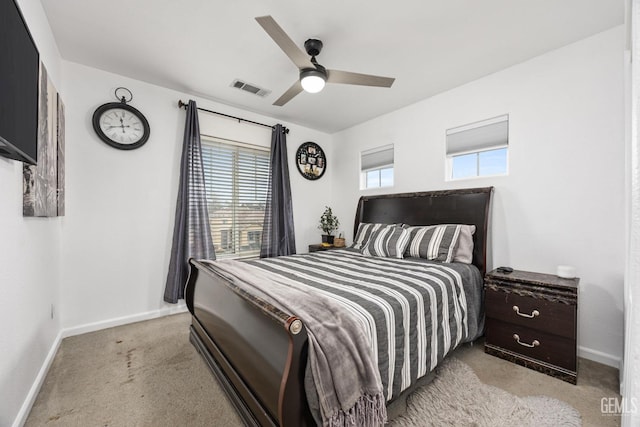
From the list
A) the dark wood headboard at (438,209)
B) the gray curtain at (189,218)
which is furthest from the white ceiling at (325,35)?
the dark wood headboard at (438,209)

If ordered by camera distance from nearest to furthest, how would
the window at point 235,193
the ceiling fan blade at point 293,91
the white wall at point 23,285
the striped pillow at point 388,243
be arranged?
1. the white wall at point 23,285
2. the ceiling fan blade at point 293,91
3. the striped pillow at point 388,243
4. the window at point 235,193

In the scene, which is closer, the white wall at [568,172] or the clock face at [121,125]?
the white wall at [568,172]

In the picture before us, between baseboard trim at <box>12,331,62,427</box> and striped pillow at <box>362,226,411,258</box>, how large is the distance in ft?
9.57

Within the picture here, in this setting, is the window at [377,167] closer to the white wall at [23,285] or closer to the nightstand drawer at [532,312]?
the nightstand drawer at [532,312]

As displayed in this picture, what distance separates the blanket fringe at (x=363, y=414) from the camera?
111cm

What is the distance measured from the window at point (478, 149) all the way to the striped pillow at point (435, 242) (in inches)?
29.9

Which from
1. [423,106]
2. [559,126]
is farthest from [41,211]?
[559,126]

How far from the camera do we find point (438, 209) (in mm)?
3176

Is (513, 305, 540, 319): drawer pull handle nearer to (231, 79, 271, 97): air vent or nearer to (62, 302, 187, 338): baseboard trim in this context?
(231, 79, 271, 97): air vent

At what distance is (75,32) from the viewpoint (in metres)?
2.24

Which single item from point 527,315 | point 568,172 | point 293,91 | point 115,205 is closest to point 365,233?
point 527,315

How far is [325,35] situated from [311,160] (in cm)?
246

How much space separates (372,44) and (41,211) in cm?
289

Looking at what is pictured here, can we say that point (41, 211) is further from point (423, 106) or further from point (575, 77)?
point (575, 77)
